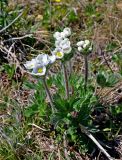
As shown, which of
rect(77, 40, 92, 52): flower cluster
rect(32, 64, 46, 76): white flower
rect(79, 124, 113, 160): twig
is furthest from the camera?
rect(79, 124, 113, 160): twig

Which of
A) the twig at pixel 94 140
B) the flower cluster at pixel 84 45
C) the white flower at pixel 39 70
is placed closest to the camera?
the white flower at pixel 39 70

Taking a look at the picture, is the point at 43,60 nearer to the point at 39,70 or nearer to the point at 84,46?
the point at 39,70

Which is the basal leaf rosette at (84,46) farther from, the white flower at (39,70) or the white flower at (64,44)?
Answer: the white flower at (39,70)

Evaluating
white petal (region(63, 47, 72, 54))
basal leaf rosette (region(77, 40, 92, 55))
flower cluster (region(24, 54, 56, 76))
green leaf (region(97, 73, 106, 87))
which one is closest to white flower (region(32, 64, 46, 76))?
flower cluster (region(24, 54, 56, 76))

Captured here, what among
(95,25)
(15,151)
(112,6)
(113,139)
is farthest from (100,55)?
(15,151)

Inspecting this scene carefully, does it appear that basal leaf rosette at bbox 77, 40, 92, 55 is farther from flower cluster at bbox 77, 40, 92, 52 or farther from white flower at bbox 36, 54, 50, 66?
white flower at bbox 36, 54, 50, 66

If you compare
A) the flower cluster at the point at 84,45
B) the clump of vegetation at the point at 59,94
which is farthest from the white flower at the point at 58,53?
the flower cluster at the point at 84,45

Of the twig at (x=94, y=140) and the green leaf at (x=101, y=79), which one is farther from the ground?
the green leaf at (x=101, y=79)

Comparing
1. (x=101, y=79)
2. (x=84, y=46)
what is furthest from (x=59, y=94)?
(x=84, y=46)

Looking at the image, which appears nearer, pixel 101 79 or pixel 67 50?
pixel 67 50
